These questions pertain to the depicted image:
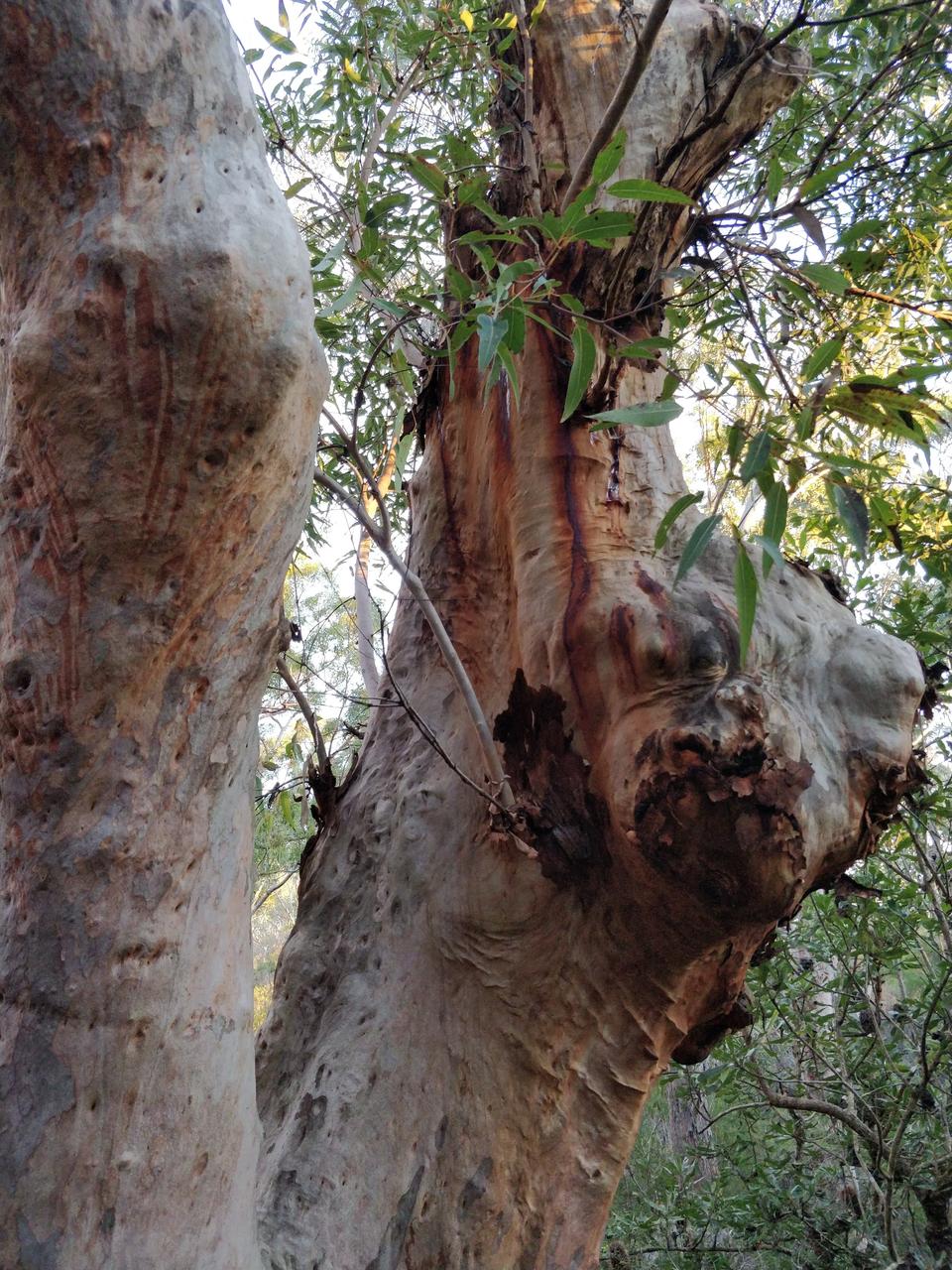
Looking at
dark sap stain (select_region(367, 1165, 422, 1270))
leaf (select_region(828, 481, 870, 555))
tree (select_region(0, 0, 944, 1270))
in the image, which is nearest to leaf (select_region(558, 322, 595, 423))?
tree (select_region(0, 0, 944, 1270))

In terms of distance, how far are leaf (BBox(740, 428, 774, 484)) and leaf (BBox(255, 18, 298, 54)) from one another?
1.59 m

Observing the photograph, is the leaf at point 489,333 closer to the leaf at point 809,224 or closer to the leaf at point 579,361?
the leaf at point 579,361

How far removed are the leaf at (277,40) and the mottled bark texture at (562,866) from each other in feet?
2.92

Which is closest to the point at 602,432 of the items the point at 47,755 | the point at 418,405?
the point at 418,405

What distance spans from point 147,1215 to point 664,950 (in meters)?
0.81

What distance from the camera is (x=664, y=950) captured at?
1509 mm

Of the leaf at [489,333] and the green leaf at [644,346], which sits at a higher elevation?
the green leaf at [644,346]

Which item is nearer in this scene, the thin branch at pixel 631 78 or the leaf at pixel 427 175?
the thin branch at pixel 631 78

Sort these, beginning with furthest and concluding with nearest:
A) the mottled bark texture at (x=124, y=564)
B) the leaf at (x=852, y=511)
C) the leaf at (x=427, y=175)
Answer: the leaf at (x=427, y=175)
the leaf at (x=852, y=511)
the mottled bark texture at (x=124, y=564)

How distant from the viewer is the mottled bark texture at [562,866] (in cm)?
139

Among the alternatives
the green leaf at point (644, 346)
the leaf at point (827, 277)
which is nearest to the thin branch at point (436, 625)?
the green leaf at point (644, 346)

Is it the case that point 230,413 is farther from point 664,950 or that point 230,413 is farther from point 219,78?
point 664,950

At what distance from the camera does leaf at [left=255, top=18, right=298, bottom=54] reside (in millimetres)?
2113

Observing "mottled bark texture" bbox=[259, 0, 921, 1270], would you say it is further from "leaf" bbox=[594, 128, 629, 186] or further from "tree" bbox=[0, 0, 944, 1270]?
"leaf" bbox=[594, 128, 629, 186]
